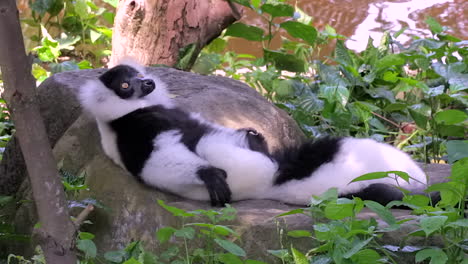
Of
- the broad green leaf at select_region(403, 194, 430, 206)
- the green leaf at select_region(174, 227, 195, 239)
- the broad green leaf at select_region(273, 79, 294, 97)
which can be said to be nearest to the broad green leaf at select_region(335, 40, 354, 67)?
the broad green leaf at select_region(273, 79, 294, 97)

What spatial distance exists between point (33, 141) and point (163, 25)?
376 cm

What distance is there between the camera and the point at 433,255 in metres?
2.41

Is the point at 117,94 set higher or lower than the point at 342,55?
higher

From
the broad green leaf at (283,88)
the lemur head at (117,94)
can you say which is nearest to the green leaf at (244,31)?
the broad green leaf at (283,88)

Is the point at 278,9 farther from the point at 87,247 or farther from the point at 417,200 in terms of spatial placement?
the point at 87,247

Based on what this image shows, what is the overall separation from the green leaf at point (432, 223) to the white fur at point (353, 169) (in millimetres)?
889

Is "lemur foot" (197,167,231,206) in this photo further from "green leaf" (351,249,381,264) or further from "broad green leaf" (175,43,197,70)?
"broad green leaf" (175,43,197,70)

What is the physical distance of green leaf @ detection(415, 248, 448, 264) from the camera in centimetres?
239

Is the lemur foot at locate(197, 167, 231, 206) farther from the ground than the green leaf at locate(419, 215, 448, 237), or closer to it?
closer to it

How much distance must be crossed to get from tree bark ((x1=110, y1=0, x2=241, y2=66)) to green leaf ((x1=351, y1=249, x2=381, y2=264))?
378cm

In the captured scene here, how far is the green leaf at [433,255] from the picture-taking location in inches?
94.3

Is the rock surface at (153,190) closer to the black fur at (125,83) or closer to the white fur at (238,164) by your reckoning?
the white fur at (238,164)

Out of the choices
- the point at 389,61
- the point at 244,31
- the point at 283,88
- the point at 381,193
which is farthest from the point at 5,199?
the point at 389,61

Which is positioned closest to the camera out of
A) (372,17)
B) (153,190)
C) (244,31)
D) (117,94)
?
(153,190)
